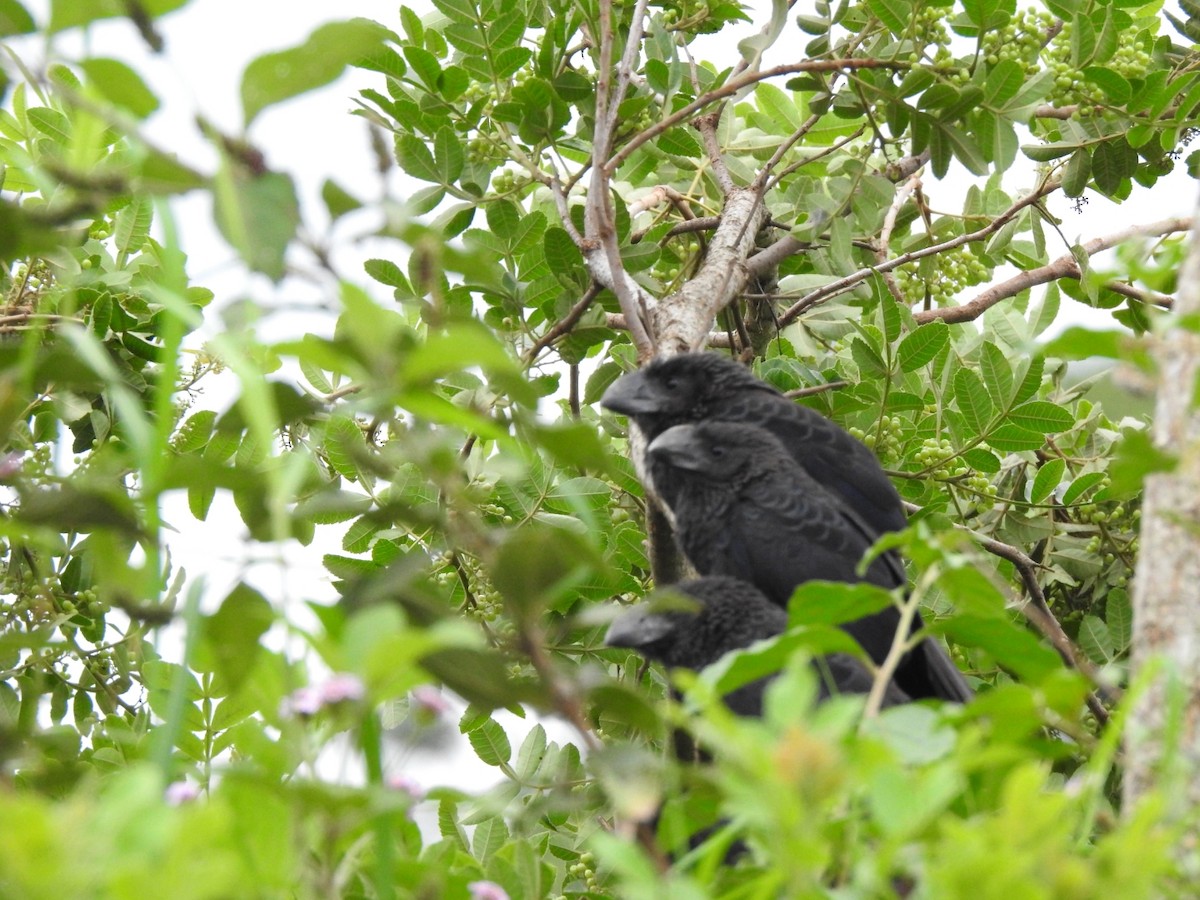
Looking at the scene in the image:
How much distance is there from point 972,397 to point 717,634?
84 cm

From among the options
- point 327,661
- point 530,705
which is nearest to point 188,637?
point 327,661

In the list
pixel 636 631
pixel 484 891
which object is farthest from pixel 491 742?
Result: pixel 484 891

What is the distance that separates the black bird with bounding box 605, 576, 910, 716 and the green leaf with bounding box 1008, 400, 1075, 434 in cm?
75

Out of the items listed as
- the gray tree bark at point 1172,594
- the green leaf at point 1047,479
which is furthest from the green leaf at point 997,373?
the gray tree bark at point 1172,594

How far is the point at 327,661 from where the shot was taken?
0.87 m

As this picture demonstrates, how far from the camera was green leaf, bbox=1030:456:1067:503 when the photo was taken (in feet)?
9.04

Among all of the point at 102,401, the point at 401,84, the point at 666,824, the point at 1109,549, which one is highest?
the point at 401,84

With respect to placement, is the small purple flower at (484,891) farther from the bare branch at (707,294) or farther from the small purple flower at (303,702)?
the bare branch at (707,294)

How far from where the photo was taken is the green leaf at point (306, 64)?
0.91 meters

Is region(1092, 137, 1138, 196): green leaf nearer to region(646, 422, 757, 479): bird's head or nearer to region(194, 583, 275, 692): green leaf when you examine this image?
region(646, 422, 757, 479): bird's head

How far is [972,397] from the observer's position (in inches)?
102

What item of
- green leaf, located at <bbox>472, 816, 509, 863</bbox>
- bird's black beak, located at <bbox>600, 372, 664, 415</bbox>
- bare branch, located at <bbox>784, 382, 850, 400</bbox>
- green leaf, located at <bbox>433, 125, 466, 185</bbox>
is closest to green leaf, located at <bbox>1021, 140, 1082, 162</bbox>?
bare branch, located at <bbox>784, 382, 850, 400</bbox>

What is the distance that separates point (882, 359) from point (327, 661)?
75.0 inches

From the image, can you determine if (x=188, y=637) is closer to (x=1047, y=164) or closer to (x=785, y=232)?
(x=785, y=232)
